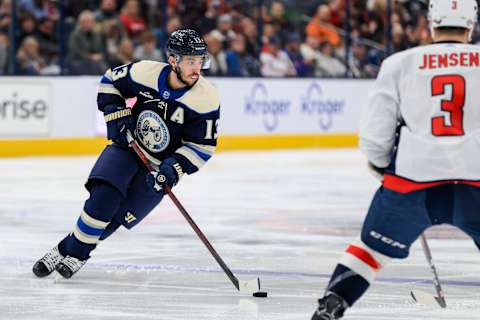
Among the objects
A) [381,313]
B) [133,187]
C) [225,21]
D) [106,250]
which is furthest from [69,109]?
[381,313]

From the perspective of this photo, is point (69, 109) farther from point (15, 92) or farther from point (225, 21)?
point (225, 21)

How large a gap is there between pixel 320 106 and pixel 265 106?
80 centimetres

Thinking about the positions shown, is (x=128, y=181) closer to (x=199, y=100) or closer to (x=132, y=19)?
(x=199, y=100)

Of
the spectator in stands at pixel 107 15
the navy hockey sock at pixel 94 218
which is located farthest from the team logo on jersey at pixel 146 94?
the spectator in stands at pixel 107 15

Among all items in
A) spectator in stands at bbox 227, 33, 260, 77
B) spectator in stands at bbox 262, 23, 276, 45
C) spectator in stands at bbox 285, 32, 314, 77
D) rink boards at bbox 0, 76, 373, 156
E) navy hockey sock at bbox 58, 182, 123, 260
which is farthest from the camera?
spectator in stands at bbox 285, 32, 314, 77

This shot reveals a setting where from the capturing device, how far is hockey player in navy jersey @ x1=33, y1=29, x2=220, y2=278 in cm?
492

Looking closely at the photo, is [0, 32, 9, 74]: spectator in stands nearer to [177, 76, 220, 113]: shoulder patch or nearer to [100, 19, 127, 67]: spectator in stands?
[100, 19, 127, 67]: spectator in stands

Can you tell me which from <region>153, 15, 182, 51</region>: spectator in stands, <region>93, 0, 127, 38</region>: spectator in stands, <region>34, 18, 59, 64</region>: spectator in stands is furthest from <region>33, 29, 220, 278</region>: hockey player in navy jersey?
Result: <region>153, 15, 182, 51</region>: spectator in stands

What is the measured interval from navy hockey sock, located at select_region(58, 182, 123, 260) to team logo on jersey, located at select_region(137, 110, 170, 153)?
0.81ft

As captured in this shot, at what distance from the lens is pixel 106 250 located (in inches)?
238

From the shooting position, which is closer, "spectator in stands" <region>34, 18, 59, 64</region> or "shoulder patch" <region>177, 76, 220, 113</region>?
"shoulder patch" <region>177, 76, 220, 113</region>

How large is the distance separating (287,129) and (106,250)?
304 inches

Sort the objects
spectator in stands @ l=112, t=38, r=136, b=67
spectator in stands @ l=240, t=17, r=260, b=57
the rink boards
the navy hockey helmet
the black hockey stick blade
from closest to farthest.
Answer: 1. the black hockey stick blade
2. the navy hockey helmet
3. the rink boards
4. spectator in stands @ l=112, t=38, r=136, b=67
5. spectator in stands @ l=240, t=17, r=260, b=57

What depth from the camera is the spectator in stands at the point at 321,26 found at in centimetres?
1437
